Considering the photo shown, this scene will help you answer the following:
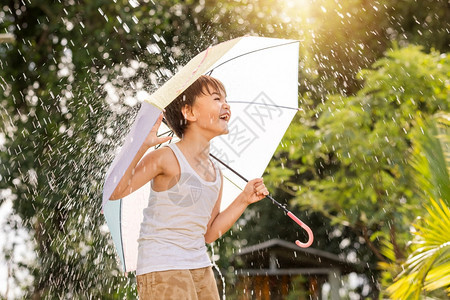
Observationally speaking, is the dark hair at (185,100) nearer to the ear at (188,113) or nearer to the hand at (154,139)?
the ear at (188,113)

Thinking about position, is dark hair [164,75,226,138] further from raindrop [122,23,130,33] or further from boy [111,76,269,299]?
raindrop [122,23,130,33]

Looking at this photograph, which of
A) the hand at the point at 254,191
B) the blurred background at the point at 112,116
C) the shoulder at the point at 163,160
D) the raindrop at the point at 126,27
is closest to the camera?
the shoulder at the point at 163,160

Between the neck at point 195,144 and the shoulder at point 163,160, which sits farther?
the neck at point 195,144

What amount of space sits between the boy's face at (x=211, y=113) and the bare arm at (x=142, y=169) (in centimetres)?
28

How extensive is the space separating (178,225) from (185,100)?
1.96 feet

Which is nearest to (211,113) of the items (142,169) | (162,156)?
(162,156)

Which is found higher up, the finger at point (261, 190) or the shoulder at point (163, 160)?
the shoulder at point (163, 160)

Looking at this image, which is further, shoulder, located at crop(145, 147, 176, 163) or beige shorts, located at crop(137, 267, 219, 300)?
shoulder, located at crop(145, 147, 176, 163)

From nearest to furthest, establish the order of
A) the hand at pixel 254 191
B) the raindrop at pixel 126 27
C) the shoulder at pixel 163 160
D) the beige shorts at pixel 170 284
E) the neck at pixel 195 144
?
the beige shorts at pixel 170 284, the shoulder at pixel 163 160, the neck at pixel 195 144, the hand at pixel 254 191, the raindrop at pixel 126 27

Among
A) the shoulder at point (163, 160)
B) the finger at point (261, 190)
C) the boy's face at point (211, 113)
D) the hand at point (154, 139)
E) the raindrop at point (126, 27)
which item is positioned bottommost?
the finger at point (261, 190)

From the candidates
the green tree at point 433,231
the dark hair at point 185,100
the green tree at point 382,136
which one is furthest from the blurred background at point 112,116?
the dark hair at point 185,100

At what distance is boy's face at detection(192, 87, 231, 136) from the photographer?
313cm

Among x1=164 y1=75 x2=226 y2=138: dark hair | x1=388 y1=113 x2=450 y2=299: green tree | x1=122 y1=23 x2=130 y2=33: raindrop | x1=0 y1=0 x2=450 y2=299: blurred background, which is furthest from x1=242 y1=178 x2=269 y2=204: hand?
x1=122 y1=23 x2=130 y2=33: raindrop

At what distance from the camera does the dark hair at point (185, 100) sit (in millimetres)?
3193
